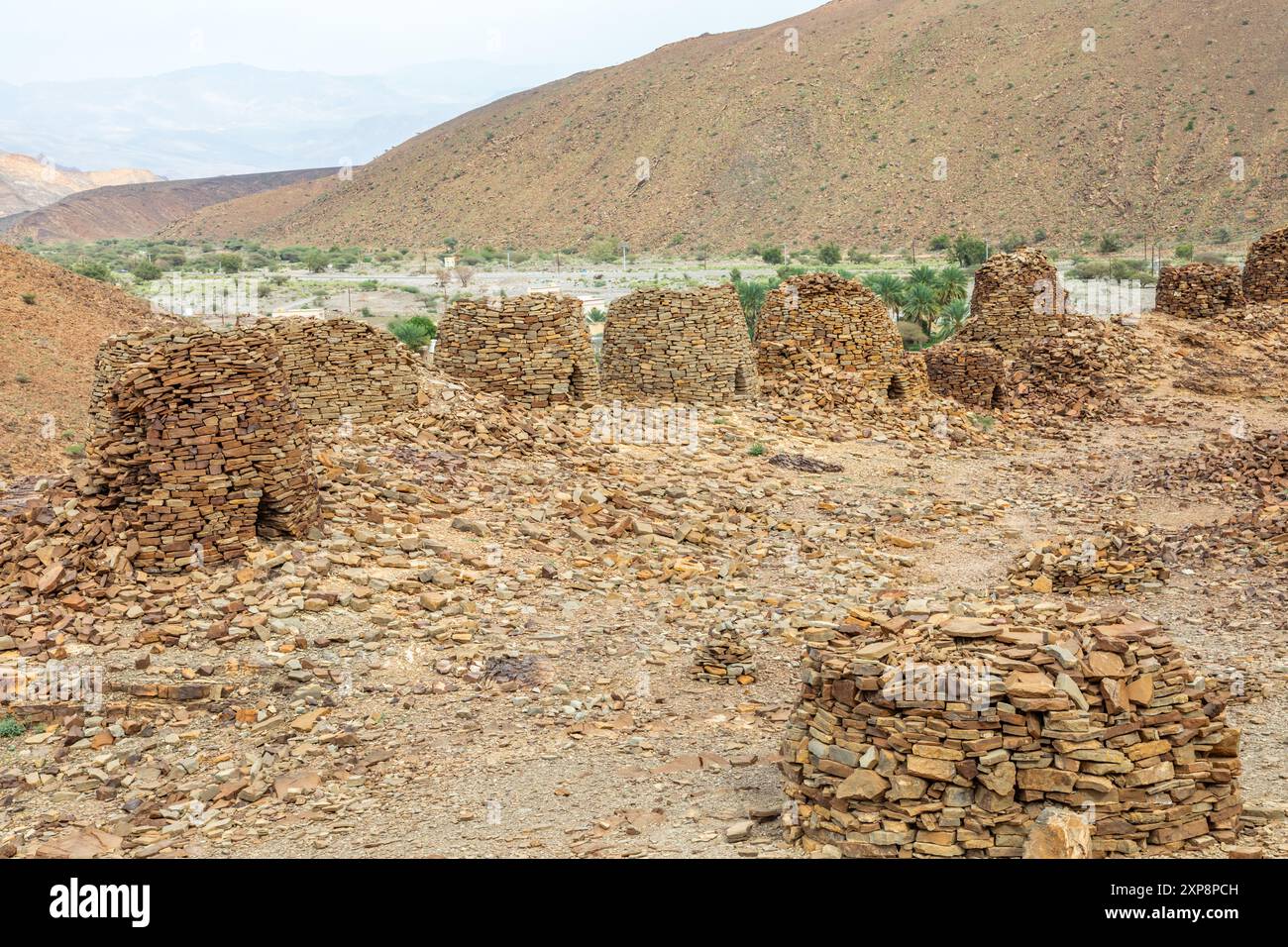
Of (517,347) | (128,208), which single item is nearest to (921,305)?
(517,347)

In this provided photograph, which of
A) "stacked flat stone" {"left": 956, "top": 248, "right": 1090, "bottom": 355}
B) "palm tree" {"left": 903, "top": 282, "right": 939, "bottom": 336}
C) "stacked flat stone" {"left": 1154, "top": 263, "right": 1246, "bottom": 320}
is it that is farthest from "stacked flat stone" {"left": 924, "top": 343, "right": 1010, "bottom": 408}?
"palm tree" {"left": 903, "top": 282, "right": 939, "bottom": 336}

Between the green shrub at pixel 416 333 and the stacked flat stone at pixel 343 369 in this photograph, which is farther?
the green shrub at pixel 416 333

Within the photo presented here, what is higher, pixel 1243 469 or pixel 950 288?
pixel 950 288

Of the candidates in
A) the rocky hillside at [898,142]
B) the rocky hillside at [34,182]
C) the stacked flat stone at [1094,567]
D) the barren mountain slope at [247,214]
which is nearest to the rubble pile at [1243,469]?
the stacked flat stone at [1094,567]

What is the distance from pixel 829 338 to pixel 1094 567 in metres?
7.54

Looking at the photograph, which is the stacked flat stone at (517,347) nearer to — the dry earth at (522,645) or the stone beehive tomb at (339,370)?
the dry earth at (522,645)

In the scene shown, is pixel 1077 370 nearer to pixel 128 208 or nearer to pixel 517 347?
pixel 517 347

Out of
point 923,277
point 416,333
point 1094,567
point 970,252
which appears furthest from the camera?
point 970,252

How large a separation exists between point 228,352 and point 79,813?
373 centimetres

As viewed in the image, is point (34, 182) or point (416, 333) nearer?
point (416, 333)

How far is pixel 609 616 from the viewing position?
30.2ft

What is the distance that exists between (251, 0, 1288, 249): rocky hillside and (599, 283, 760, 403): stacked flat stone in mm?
39756

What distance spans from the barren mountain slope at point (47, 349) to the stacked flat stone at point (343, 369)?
815 cm

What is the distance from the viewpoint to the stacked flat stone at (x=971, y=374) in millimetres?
19656
